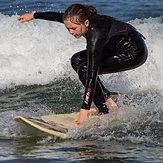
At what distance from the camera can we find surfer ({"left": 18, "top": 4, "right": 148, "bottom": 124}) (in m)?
6.92

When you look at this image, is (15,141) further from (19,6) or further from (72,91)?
(19,6)

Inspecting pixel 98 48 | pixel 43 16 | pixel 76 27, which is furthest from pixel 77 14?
pixel 43 16

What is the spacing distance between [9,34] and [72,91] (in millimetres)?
4326

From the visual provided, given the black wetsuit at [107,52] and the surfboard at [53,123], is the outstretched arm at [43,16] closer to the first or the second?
the black wetsuit at [107,52]

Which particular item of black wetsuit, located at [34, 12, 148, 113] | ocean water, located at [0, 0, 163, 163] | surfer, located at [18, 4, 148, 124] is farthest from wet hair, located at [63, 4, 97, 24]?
ocean water, located at [0, 0, 163, 163]

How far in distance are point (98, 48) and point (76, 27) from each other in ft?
1.14

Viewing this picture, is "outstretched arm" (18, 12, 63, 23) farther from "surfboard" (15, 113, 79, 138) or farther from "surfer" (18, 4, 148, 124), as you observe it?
"surfboard" (15, 113, 79, 138)

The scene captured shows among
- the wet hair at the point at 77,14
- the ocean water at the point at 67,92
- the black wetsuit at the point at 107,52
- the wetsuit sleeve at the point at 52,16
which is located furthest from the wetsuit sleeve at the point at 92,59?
the wetsuit sleeve at the point at 52,16

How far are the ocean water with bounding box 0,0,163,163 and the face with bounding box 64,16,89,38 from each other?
1.15 m

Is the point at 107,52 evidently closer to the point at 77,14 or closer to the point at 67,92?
the point at 77,14

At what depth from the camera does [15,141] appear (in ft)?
23.3

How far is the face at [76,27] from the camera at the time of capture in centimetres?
684

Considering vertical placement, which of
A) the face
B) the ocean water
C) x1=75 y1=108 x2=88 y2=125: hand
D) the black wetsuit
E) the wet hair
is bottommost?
the ocean water

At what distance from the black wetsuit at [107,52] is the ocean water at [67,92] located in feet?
1.67
